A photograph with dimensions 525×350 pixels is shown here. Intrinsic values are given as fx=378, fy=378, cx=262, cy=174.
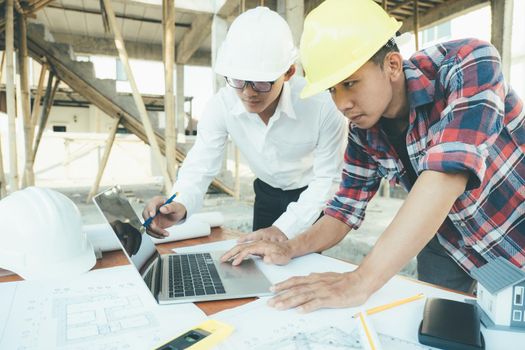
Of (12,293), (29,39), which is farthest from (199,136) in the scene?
(29,39)

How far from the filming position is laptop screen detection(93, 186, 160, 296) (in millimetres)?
1092

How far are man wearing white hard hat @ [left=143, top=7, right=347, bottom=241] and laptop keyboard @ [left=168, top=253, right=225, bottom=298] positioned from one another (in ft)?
0.74

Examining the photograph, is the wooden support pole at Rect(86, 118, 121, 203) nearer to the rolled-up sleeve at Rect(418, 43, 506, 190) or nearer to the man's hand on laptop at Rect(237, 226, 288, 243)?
the man's hand on laptop at Rect(237, 226, 288, 243)

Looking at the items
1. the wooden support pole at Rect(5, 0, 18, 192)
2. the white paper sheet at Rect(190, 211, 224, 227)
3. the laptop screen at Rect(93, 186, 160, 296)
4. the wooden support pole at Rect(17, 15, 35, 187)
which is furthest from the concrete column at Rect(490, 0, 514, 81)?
the wooden support pole at Rect(17, 15, 35, 187)

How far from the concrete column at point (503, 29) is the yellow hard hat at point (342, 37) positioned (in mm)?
5192

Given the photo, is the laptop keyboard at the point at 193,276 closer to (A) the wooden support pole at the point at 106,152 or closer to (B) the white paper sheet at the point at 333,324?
(B) the white paper sheet at the point at 333,324

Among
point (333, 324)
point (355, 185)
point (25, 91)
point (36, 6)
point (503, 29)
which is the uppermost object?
point (36, 6)

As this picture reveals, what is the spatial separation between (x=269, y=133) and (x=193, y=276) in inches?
36.6

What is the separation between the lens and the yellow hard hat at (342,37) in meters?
0.97

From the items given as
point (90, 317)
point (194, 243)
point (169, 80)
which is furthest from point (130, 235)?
point (169, 80)

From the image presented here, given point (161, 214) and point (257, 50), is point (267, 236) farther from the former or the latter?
point (257, 50)

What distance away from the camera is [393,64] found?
1059 mm

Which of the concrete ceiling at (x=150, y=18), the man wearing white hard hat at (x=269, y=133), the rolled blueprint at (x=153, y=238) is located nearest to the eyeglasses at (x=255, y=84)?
the man wearing white hard hat at (x=269, y=133)

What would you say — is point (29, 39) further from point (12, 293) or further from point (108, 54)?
point (12, 293)
